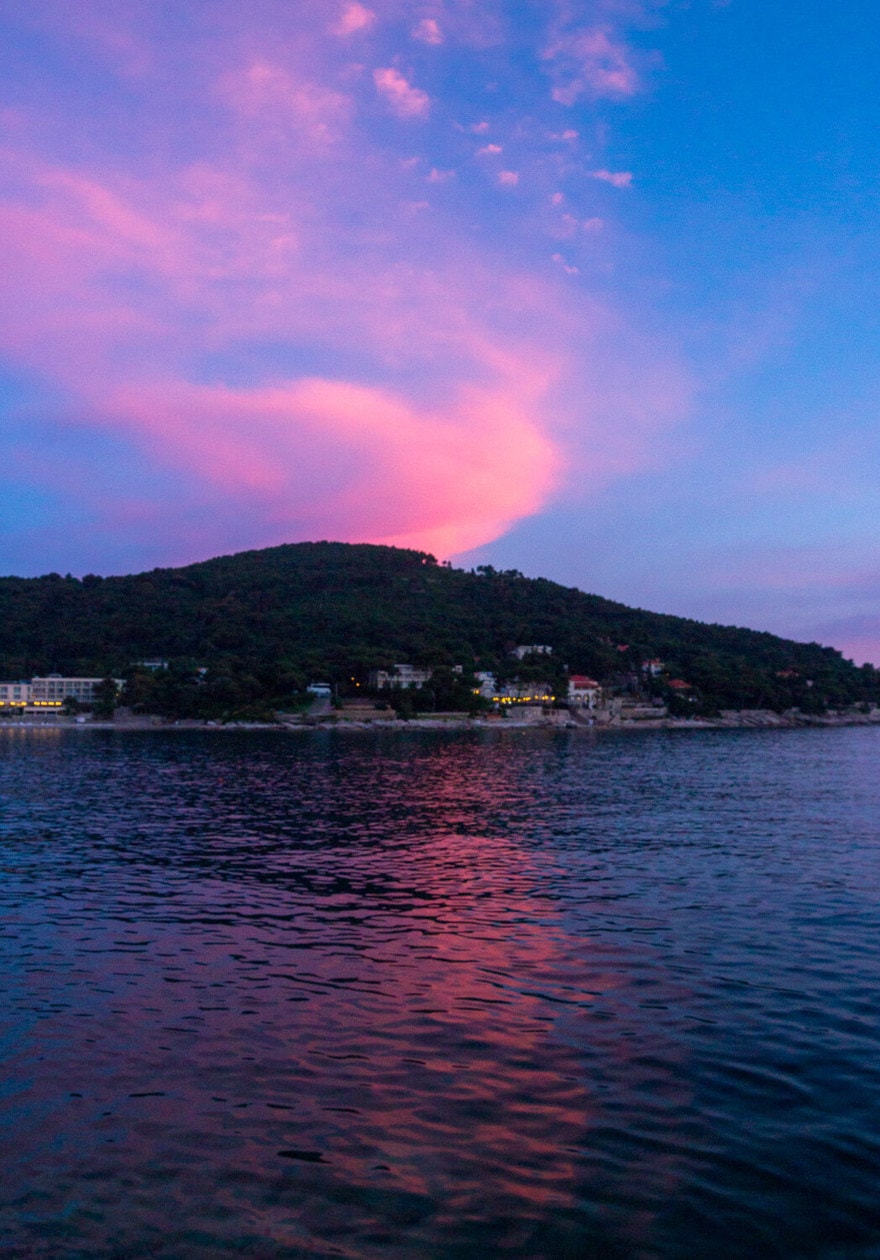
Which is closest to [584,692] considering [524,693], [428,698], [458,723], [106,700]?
[524,693]

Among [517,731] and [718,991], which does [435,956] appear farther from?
[517,731]

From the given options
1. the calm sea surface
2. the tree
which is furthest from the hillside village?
the calm sea surface

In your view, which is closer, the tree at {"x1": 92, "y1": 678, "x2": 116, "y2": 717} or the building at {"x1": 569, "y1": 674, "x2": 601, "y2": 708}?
the tree at {"x1": 92, "y1": 678, "x2": 116, "y2": 717}

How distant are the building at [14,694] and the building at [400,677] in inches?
2925

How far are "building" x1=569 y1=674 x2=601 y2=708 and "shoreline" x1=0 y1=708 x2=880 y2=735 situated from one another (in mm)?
7999

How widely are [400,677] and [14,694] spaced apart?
83318mm

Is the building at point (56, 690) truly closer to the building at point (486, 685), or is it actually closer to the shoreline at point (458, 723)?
the shoreline at point (458, 723)

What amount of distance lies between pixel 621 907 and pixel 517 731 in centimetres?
12753

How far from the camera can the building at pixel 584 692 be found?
596ft

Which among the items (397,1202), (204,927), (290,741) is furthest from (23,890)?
(290,741)

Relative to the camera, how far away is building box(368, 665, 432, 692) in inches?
6412

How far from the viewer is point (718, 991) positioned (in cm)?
1539

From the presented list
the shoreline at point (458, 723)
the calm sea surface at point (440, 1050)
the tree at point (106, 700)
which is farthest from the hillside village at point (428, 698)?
the calm sea surface at point (440, 1050)

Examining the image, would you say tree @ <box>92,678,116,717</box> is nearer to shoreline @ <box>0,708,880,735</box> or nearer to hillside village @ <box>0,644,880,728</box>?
hillside village @ <box>0,644,880,728</box>
